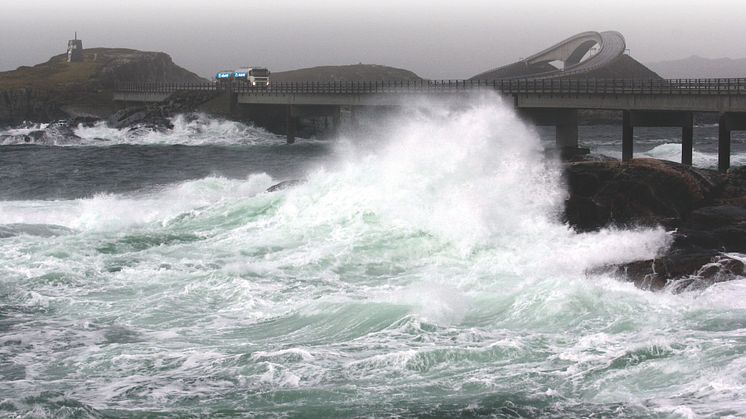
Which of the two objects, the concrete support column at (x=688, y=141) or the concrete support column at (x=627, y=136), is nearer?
the concrete support column at (x=688, y=141)

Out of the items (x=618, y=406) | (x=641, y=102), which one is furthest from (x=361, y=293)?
(x=641, y=102)

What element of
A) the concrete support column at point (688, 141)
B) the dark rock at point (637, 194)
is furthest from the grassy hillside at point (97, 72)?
the dark rock at point (637, 194)

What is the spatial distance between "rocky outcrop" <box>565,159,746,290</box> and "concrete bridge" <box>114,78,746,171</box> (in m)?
25.1

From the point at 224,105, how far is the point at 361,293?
77.4 metres

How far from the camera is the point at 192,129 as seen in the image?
9525 centimetres

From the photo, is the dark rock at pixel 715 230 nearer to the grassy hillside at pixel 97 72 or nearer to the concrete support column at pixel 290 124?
the concrete support column at pixel 290 124

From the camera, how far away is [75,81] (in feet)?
416

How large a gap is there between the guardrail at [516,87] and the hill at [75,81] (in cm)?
485

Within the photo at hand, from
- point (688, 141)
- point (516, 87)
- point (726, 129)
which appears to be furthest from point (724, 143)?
point (516, 87)

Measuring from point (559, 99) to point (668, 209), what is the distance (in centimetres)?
4207

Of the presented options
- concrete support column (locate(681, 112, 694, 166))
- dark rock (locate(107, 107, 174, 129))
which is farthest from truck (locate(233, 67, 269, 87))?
concrete support column (locate(681, 112, 694, 166))

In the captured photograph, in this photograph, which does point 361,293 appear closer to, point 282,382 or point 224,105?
point 282,382

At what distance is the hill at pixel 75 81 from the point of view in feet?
362

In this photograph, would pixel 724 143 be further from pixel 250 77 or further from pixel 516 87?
pixel 250 77
